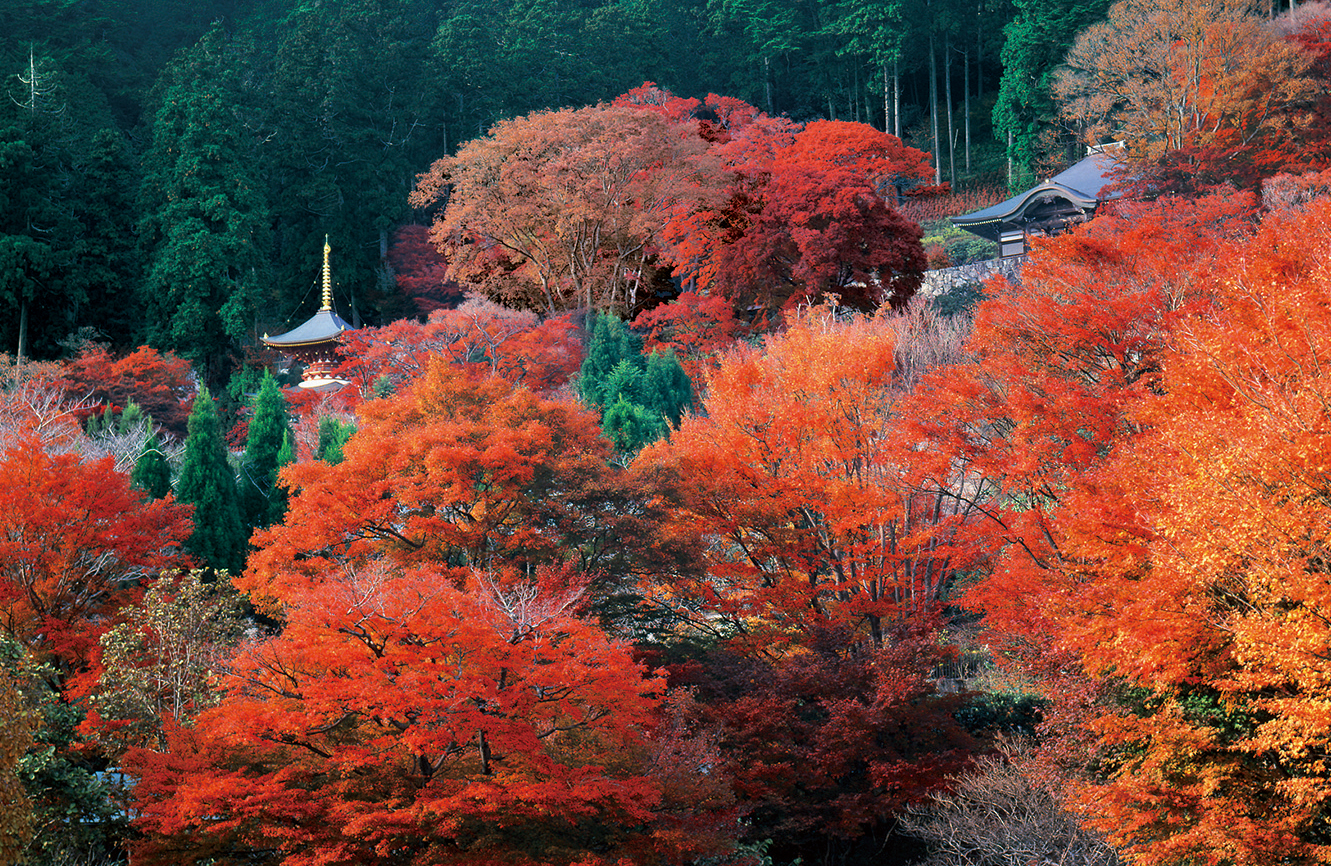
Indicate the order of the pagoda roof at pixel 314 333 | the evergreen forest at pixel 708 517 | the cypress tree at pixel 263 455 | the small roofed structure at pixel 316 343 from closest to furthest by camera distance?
1. the evergreen forest at pixel 708 517
2. the cypress tree at pixel 263 455
3. the small roofed structure at pixel 316 343
4. the pagoda roof at pixel 314 333

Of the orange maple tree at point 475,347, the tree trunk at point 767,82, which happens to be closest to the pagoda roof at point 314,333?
the orange maple tree at point 475,347

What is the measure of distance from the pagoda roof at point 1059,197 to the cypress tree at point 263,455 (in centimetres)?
2114

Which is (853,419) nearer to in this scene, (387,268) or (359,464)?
(359,464)

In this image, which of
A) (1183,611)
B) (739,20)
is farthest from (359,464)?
(739,20)

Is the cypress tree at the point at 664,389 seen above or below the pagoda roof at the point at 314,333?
below

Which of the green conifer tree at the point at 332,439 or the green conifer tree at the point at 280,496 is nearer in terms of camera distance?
the green conifer tree at the point at 332,439

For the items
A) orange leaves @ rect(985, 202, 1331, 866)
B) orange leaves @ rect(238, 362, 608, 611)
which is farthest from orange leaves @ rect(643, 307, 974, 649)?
orange leaves @ rect(985, 202, 1331, 866)

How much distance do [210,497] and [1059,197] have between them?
80.6 ft

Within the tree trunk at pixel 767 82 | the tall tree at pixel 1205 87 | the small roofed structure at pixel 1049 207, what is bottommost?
the small roofed structure at pixel 1049 207

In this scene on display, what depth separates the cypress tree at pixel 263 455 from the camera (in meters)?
23.8

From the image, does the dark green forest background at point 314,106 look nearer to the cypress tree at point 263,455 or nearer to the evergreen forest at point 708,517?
the evergreen forest at point 708,517

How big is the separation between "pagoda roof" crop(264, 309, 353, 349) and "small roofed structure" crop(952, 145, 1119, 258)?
64.4 feet

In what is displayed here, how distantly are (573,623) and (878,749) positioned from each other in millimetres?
6116

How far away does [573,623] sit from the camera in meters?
12.5
